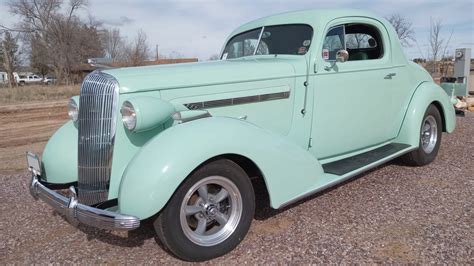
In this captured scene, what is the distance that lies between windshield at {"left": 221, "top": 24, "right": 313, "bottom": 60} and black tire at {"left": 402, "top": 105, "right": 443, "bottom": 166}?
2.10 m

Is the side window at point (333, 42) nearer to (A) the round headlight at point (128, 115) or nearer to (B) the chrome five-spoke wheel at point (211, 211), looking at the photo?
(B) the chrome five-spoke wheel at point (211, 211)

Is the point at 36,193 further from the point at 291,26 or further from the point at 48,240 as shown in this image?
the point at 291,26

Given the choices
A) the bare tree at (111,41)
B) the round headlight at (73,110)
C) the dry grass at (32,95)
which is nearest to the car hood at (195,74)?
the round headlight at (73,110)

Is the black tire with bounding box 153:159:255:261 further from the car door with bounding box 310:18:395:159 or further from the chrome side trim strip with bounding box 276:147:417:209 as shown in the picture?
the car door with bounding box 310:18:395:159

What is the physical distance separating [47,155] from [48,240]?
767 millimetres

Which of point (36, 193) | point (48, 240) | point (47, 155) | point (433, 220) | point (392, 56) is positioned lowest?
point (48, 240)

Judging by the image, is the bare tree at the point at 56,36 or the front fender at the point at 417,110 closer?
the front fender at the point at 417,110

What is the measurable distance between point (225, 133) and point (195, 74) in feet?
2.11

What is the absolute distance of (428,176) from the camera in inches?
186

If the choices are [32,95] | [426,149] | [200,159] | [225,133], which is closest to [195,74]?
[225,133]

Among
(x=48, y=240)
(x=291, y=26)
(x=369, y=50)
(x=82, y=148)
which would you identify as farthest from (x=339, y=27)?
(x=48, y=240)

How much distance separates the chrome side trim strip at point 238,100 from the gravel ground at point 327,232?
1.13 metres

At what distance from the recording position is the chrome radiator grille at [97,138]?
2.85 m

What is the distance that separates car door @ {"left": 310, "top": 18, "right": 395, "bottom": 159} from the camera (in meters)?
3.87
